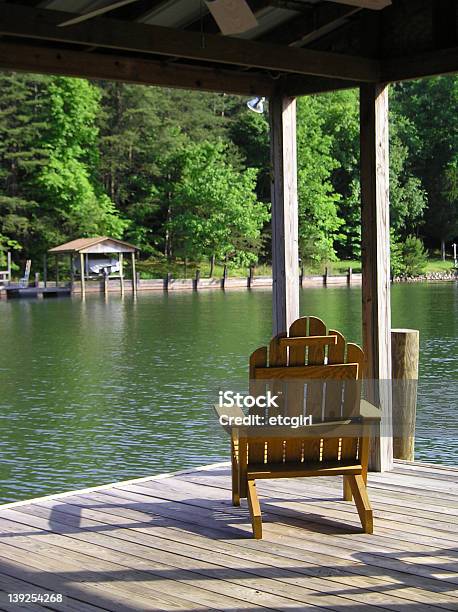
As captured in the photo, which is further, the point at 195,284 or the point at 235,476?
the point at 195,284

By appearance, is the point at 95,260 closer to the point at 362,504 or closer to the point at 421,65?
the point at 421,65

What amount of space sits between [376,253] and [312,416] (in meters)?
1.42

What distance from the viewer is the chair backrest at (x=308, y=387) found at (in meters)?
4.55

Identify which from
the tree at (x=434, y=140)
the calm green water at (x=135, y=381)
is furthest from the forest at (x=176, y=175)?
the calm green water at (x=135, y=381)

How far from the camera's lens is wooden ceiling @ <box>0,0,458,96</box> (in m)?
4.72

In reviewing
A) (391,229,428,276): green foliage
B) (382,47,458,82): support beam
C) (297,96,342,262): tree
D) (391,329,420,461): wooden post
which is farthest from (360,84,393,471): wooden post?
(391,229,428,276): green foliage

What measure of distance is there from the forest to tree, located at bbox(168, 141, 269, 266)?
53mm

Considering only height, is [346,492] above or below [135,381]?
above

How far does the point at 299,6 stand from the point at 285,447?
2.53 meters

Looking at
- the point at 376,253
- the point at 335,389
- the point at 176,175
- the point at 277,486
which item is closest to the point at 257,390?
the point at 335,389

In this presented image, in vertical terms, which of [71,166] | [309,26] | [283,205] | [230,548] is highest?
[71,166]

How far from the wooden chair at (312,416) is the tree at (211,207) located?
37.7 meters

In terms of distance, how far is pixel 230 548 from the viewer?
4.26 metres

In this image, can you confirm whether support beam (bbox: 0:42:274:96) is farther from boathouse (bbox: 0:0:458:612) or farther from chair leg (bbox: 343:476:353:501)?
chair leg (bbox: 343:476:353:501)
